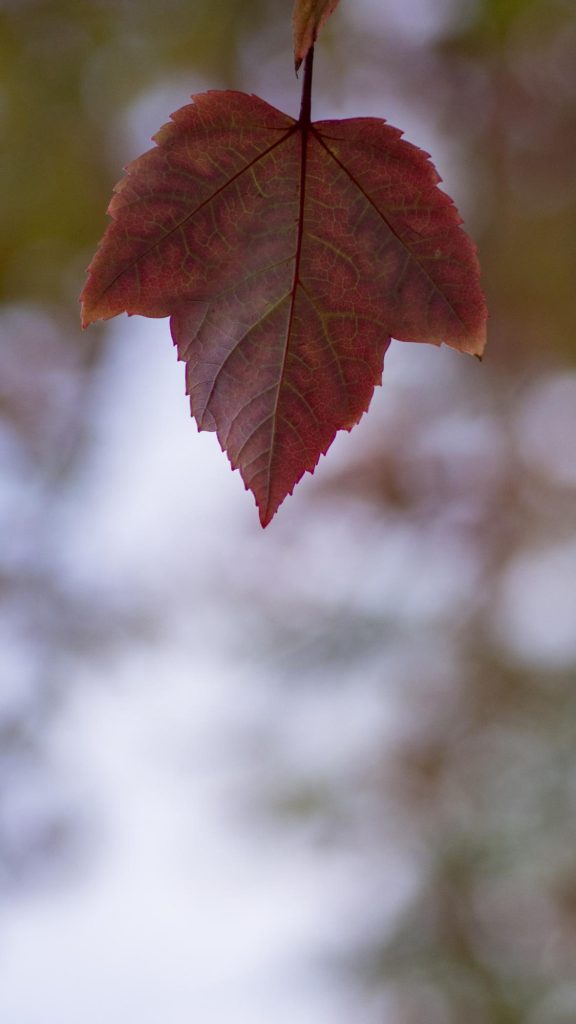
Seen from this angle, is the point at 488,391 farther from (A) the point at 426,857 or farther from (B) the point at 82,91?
(A) the point at 426,857

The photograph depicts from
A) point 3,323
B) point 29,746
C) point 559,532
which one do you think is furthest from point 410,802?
point 3,323

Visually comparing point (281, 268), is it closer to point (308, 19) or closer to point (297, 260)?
point (297, 260)

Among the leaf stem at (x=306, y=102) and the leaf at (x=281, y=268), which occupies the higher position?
the leaf stem at (x=306, y=102)

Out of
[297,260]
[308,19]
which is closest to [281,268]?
[297,260]

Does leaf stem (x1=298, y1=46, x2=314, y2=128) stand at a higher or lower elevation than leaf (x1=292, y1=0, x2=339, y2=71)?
higher
